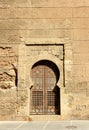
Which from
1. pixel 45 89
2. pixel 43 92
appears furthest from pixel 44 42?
pixel 43 92

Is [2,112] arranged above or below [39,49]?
below

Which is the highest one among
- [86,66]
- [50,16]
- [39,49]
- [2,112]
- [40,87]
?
[50,16]

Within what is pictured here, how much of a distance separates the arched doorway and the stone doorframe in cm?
27

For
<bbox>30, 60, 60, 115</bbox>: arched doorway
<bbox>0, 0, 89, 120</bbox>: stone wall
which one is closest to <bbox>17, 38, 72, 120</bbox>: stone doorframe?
<bbox>0, 0, 89, 120</bbox>: stone wall

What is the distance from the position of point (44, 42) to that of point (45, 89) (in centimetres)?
199

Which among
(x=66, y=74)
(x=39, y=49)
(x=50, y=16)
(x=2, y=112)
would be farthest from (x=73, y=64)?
(x=2, y=112)

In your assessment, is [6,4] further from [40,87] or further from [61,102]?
[61,102]

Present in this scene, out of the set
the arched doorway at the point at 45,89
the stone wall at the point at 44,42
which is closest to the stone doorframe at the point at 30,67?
the stone wall at the point at 44,42

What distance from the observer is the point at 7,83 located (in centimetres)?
1109

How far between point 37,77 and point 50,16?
2.67 m

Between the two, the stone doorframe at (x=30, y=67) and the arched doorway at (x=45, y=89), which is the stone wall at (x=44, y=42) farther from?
the arched doorway at (x=45, y=89)

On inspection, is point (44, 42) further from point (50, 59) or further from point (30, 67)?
point (30, 67)

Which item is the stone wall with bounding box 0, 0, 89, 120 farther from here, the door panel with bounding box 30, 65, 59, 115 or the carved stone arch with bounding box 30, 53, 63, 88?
the door panel with bounding box 30, 65, 59, 115

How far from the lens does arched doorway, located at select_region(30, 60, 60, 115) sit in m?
11.1
